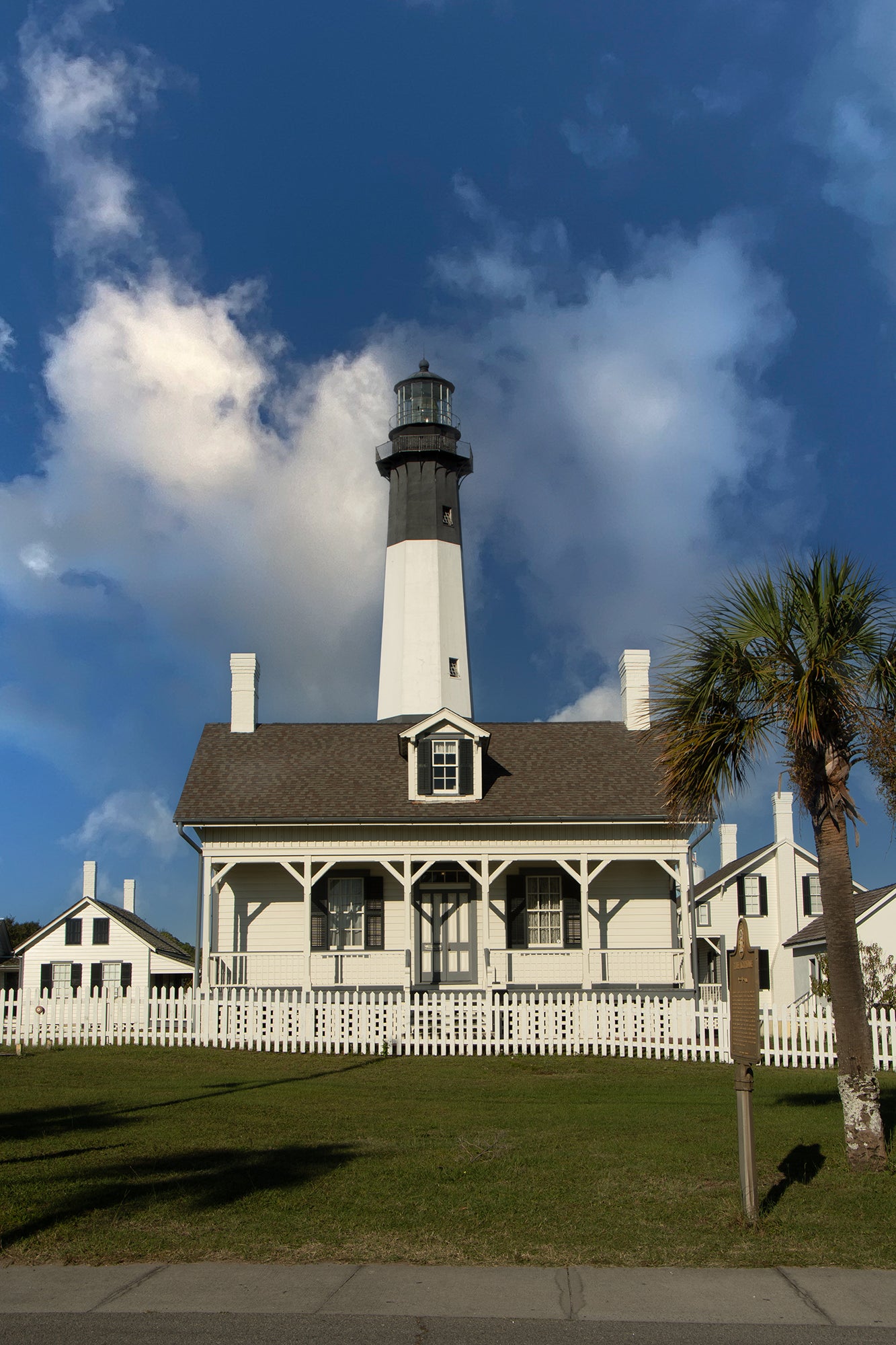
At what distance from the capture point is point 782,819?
121ft

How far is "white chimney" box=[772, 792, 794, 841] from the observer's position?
36.9 m

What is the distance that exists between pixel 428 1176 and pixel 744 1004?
3.02 m

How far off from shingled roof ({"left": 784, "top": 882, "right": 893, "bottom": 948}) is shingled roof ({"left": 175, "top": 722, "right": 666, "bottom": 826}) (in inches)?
361

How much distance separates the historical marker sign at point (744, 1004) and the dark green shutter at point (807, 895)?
3109cm

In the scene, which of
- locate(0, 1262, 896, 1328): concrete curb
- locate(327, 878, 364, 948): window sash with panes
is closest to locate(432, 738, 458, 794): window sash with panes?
locate(327, 878, 364, 948): window sash with panes

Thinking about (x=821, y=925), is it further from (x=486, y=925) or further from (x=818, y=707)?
(x=818, y=707)

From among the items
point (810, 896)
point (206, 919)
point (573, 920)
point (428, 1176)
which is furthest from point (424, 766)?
point (810, 896)

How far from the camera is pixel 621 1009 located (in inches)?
775

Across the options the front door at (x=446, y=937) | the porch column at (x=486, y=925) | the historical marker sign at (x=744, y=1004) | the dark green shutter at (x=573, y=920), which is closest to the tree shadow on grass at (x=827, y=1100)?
the historical marker sign at (x=744, y=1004)

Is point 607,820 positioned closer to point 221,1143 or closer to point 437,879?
point 437,879

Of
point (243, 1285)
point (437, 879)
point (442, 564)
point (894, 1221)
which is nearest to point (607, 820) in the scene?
point (437, 879)

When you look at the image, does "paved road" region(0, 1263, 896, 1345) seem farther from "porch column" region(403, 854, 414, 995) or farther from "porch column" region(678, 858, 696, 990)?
"porch column" region(678, 858, 696, 990)

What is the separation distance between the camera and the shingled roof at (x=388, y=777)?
24.3 meters

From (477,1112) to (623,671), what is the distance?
687 inches
